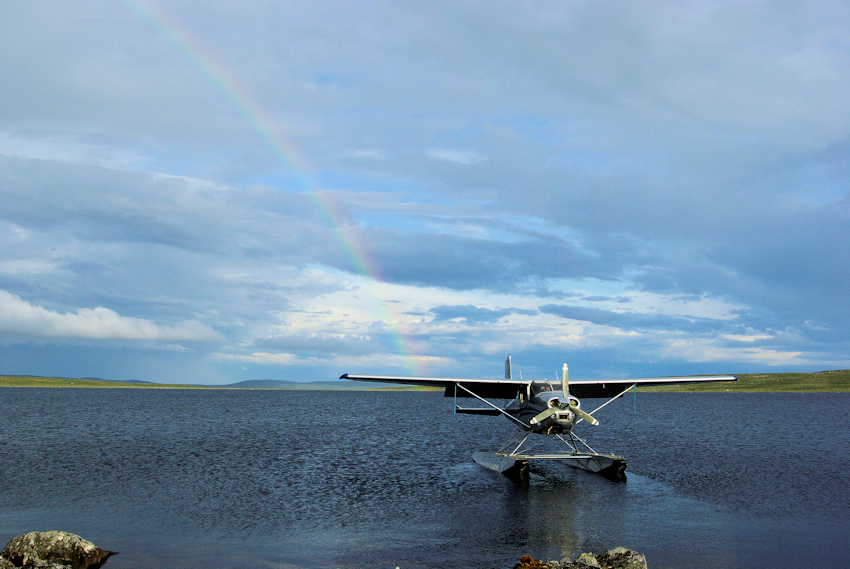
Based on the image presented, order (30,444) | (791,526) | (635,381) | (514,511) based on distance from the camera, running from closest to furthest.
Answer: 1. (791,526)
2. (514,511)
3. (635,381)
4. (30,444)

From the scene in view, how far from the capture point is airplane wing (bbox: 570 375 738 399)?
80.5 feet

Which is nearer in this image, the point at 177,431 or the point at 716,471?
the point at 716,471

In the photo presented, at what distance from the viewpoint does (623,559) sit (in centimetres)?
1067

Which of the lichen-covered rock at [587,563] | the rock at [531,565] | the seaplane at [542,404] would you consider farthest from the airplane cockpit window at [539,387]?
the rock at [531,565]

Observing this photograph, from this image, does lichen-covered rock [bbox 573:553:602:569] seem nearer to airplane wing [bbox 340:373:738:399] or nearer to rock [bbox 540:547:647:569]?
rock [bbox 540:547:647:569]

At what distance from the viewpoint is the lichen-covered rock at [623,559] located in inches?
414

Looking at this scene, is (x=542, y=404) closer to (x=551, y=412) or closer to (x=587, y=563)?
(x=551, y=412)

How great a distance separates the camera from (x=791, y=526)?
16.0 metres

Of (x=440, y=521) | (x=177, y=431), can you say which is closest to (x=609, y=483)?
(x=440, y=521)

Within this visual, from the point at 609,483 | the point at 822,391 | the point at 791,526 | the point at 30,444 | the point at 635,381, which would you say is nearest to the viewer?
the point at 791,526

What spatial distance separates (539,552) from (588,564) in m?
3.18

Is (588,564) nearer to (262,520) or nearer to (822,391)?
(262,520)

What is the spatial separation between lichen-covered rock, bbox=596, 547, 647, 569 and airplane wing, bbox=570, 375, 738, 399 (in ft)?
43.8

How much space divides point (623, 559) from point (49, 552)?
11.5 m
